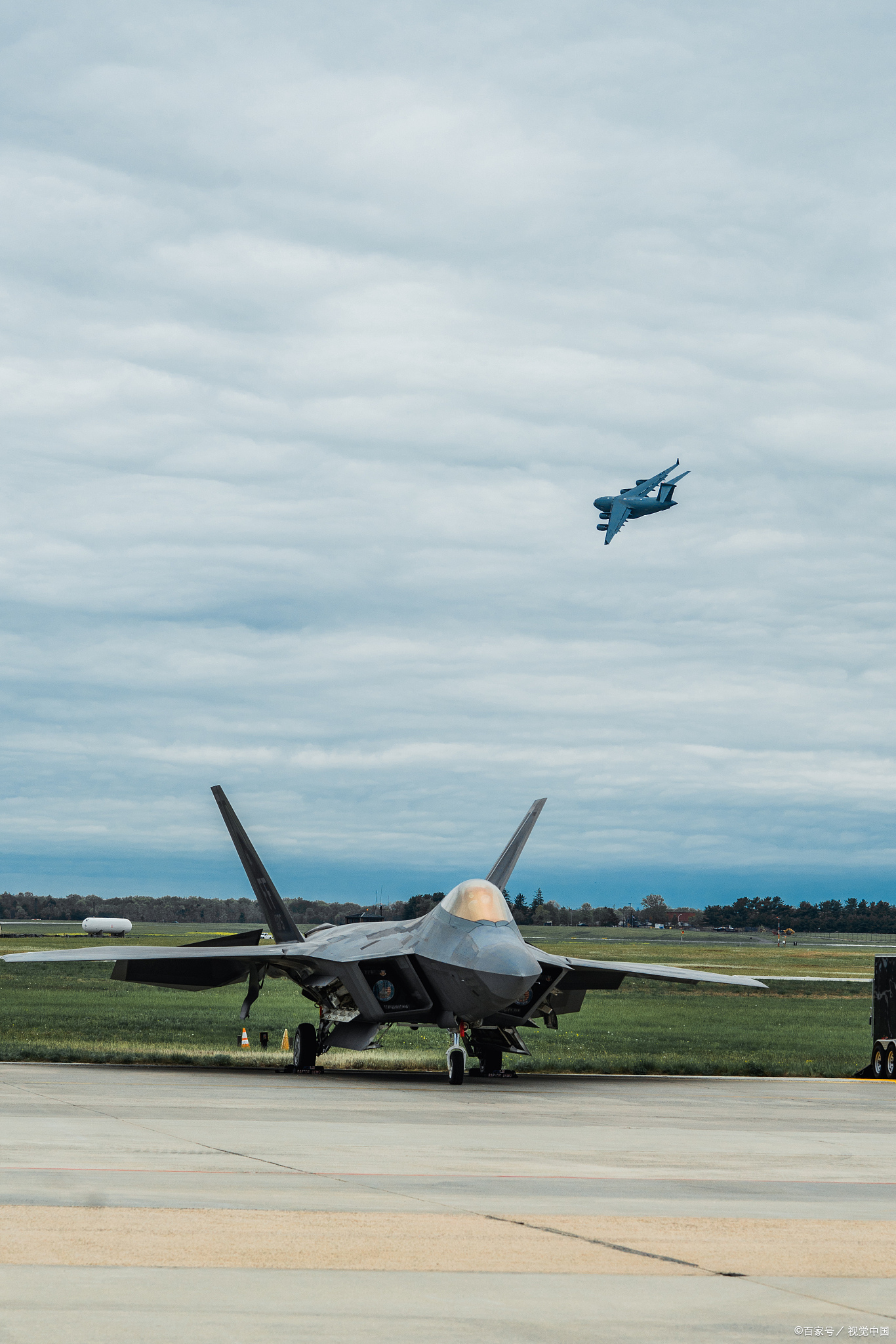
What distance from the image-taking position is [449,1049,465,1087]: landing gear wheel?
2223 cm

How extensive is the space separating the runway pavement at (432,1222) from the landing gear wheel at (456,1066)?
338 centimetres

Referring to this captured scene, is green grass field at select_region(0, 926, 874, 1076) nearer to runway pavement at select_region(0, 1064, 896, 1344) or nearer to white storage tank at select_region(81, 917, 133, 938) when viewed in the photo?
runway pavement at select_region(0, 1064, 896, 1344)

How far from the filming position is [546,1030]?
4103 centimetres

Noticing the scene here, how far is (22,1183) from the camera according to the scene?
35.8ft

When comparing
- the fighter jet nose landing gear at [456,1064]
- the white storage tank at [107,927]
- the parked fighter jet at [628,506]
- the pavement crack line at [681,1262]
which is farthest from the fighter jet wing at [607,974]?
the white storage tank at [107,927]

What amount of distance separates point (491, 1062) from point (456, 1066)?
3.28 m

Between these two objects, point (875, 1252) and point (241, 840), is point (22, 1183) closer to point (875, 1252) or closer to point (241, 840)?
point (875, 1252)

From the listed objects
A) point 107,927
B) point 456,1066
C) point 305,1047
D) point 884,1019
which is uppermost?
point 884,1019

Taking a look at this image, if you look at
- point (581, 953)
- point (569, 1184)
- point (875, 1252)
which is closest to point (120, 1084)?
point (569, 1184)

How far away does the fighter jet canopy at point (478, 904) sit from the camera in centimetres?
2233

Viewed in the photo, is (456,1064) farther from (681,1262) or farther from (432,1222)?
(681,1262)

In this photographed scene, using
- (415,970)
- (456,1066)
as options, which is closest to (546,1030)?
(415,970)

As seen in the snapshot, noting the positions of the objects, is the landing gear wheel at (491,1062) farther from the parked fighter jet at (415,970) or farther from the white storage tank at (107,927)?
the white storage tank at (107,927)

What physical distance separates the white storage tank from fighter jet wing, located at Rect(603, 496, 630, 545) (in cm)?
8689
